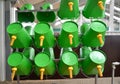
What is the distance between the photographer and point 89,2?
1.79 metres

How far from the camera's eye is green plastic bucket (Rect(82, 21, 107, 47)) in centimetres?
166

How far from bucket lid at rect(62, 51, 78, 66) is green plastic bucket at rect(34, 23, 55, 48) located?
0.51ft

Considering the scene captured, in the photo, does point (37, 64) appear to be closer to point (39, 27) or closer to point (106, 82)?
point (39, 27)

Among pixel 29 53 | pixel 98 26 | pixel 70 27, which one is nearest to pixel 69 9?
pixel 70 27

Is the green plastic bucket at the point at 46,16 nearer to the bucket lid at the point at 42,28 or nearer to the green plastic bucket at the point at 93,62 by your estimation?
the bucket lid at the point at 42,28

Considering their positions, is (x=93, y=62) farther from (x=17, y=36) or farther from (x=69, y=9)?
(x=17, y=36)

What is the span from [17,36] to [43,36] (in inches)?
8.3

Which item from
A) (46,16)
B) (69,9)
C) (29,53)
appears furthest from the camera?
(46,16)

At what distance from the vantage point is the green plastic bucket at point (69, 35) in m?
1.64

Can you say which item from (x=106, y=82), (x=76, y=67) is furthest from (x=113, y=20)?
(x=76, y=67)

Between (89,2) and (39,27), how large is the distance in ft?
1.55

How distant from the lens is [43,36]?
164 cm

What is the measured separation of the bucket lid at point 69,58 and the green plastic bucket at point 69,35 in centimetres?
7

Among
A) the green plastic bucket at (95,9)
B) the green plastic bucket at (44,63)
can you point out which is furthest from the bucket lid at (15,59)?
the green plastic bucket at (95,9)
